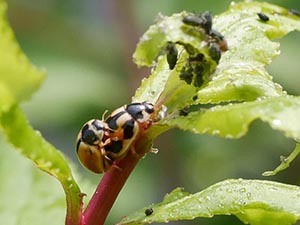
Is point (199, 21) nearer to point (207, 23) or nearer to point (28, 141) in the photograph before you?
point (207, 23)

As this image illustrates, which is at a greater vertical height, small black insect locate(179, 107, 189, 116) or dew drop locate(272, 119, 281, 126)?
small black insect locate(179, 107, 189, 116)

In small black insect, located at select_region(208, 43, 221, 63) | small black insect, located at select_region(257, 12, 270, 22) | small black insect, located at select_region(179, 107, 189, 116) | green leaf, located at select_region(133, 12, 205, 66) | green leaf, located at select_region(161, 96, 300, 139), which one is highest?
small black insect, located at select_region(257, 12, 270, 22)

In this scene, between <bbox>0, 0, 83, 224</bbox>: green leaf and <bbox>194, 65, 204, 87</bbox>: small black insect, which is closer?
<bbox>0, 0, 83, 224</bbox>: green leaf

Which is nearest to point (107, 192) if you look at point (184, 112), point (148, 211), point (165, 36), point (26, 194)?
point (148, 211)

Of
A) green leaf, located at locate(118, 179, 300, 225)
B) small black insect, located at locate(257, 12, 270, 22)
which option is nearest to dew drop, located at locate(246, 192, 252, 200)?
green leaf, located at locate(118, 179, 300, 225)

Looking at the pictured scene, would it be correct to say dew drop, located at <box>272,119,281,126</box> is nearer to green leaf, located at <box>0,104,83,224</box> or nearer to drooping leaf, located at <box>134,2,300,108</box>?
drooping leaf, located at <box>134,2,300,108</box>

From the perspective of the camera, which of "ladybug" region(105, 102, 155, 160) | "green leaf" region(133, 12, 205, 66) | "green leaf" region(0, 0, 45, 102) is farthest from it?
"ladybug" region(105, 102, 155, 160)
